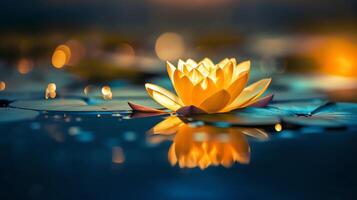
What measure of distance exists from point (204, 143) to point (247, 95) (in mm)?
464

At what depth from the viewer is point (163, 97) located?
1700 millimetres

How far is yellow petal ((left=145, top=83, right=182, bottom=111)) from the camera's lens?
1683mm

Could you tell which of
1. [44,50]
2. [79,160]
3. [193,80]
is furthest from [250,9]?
[79,160]

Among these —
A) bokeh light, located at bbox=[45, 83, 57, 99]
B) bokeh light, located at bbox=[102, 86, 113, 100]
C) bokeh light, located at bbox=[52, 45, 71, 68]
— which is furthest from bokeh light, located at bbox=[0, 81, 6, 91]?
bokeh light, located at bbox=[52, 45, 71, 68]

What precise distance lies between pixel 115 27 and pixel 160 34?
1.34 m

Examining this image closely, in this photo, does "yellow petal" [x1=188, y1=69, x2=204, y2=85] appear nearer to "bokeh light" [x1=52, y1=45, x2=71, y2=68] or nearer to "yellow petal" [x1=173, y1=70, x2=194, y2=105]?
"yellow petal" [x1=173, y1=70, x2=194, y2=105]

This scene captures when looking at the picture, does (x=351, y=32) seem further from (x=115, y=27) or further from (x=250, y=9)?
(x=115, y=27)

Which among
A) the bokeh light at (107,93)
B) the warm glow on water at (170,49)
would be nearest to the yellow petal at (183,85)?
the bokeh light at (107,93)

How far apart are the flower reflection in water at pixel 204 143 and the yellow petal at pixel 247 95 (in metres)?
0.21

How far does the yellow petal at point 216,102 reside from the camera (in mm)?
1602

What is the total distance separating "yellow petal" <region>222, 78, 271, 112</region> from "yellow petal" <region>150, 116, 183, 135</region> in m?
0.18

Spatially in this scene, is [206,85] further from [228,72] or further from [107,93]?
[107,93]

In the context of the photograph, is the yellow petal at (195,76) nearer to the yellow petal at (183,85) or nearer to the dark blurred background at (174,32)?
the yellow petal at (183,85)

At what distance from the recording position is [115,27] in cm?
889
